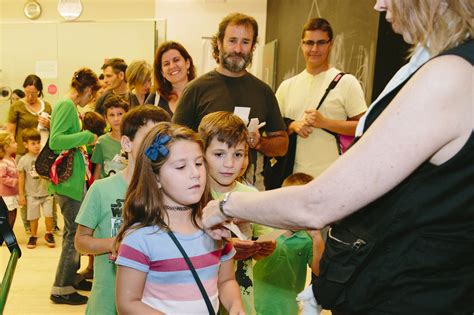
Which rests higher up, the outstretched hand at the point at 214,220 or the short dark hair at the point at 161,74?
the short dark hair at the point at 161,74

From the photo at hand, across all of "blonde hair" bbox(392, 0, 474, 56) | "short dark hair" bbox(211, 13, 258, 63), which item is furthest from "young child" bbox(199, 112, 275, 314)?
"blonde hair" bbox(392, 0, 474, 56)

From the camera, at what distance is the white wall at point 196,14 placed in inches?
333

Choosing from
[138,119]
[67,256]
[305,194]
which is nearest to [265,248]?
[138,119]

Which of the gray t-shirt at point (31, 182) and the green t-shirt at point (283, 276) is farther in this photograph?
the gray t-shirt at point (31, 182)

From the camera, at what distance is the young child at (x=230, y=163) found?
2045 mm

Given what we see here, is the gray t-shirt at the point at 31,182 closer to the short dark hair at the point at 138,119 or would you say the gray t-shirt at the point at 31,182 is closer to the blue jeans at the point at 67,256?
the blue jeans at the point at 67,256

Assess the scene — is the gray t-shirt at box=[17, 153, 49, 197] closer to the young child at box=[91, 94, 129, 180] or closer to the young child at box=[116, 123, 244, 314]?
the young child at box=[91, 94, 129, 180]

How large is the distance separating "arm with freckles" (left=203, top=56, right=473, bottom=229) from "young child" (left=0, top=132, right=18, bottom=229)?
13.4 feet

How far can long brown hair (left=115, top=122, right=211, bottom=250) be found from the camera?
5.09 ft

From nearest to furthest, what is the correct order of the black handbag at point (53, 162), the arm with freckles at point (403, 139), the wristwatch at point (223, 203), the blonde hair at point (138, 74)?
the arm with freckles at point (403, 139) < the wristwatch at point (223, 203) < the black handbag at point (53, 162) < the blonde hair at point (138, 74)

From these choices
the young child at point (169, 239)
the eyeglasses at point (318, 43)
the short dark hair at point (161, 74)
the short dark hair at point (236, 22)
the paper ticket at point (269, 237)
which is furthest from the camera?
the short dark hair at point (161, 74)

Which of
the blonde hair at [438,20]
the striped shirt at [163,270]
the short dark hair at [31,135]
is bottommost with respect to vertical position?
the short dark hair at [31,135]

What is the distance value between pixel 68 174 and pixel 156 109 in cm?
174

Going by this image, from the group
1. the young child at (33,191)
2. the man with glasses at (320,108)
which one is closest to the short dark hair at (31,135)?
the young child at (33,191)
